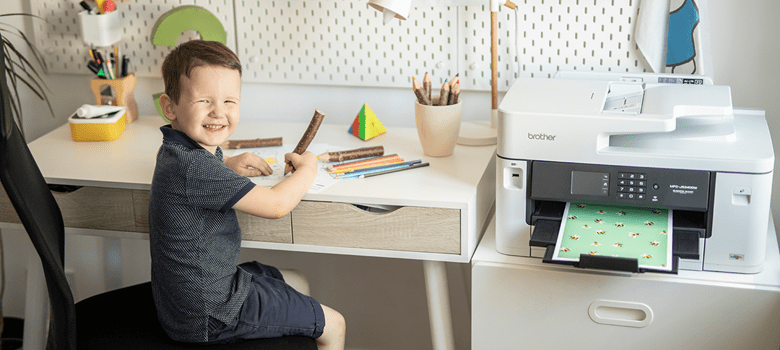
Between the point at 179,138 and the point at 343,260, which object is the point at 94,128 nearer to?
the point at 179,138

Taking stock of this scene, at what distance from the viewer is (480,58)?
1.89 m

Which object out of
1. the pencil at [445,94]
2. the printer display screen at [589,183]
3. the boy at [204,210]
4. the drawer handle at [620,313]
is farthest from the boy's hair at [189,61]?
the drawer handle at [620,313]

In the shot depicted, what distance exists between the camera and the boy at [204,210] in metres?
1.32

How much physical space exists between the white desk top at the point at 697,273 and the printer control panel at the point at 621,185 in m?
0.13

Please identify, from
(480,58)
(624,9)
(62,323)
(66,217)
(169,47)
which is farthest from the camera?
(169,47)

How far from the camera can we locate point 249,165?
158cm

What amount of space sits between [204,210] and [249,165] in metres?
0.25

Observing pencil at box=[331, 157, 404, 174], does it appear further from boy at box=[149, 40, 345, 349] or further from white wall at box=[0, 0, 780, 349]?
white wall at box=[0, 0, 780, 349]

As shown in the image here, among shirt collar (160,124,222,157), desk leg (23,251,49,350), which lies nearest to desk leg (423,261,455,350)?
shirt collar (160,124,222,157)

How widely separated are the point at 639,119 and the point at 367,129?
2.40 ft

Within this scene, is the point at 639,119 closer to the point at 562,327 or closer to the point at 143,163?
the point at 562,327

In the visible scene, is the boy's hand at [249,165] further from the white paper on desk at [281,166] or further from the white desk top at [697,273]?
the white desk top at [697,273]

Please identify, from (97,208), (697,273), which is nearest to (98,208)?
(97,208)

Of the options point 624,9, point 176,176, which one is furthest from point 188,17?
point 624,9
